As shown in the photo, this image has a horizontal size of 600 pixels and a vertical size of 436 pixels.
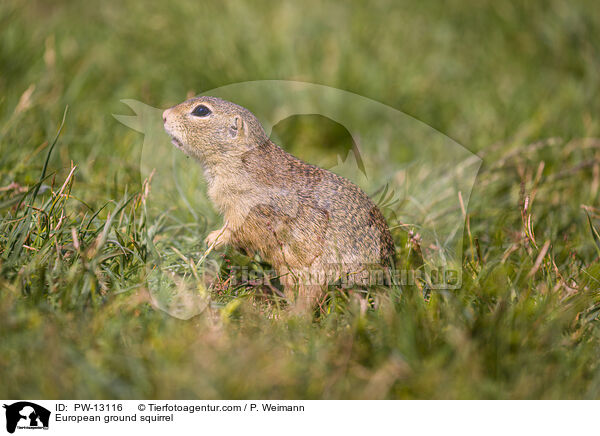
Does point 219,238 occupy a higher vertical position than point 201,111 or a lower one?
lower

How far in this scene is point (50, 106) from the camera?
4742 mm

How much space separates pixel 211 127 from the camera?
3150mm

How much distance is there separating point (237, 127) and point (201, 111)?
0.69ft

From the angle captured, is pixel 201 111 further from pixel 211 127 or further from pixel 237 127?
pixel 237 127

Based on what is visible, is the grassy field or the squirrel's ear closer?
the grassy field

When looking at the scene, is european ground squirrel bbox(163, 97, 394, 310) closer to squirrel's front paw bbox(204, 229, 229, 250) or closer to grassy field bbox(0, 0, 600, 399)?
squirrel's front paw bbox(204, 229, 229, 250)

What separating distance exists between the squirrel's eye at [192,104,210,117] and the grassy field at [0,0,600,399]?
601 millimetres

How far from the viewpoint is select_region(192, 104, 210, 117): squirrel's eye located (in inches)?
125
